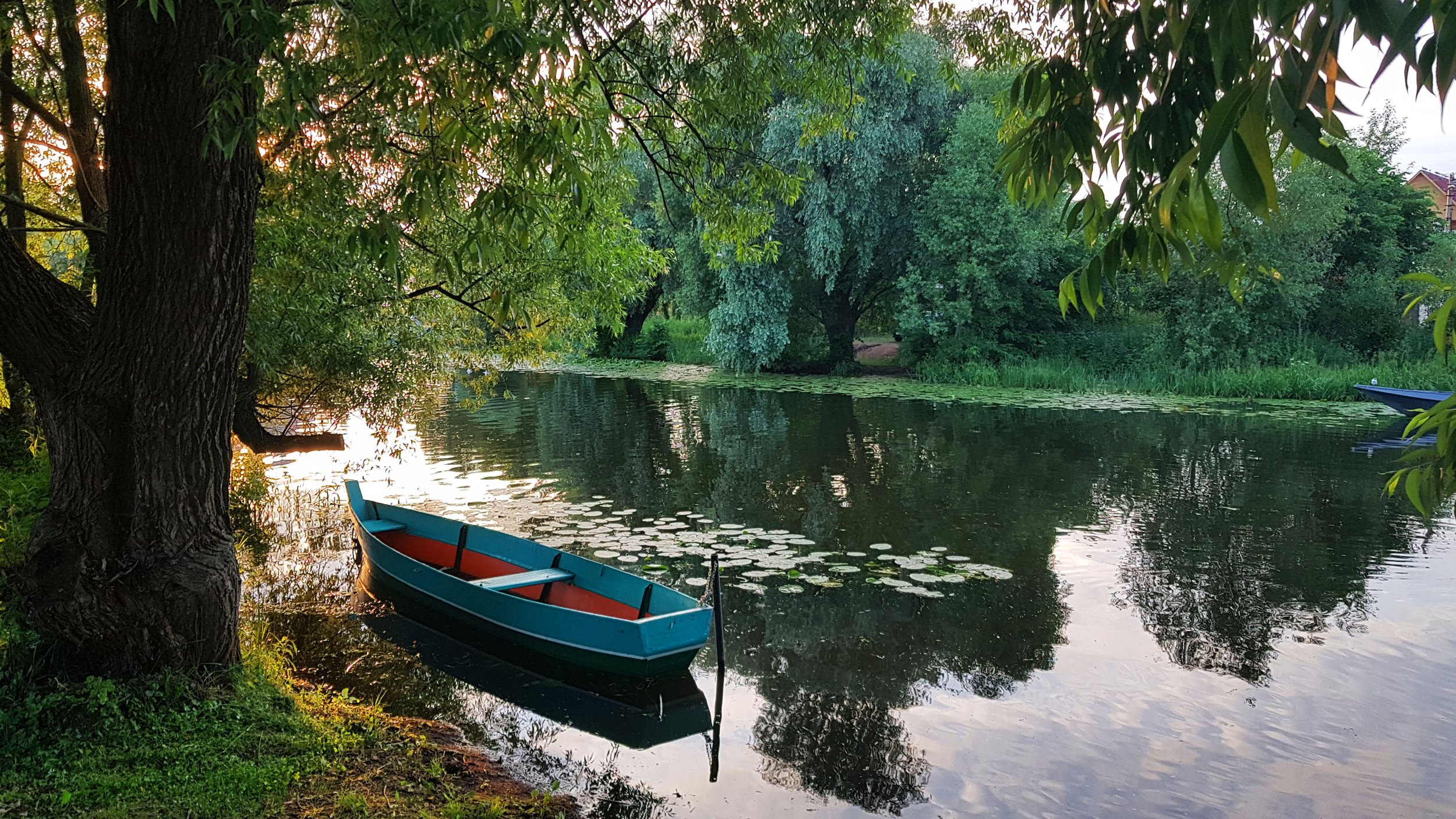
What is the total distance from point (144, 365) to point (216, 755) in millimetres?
2015

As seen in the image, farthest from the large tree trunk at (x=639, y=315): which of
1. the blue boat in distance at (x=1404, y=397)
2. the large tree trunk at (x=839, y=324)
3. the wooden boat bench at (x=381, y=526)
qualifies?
the wooden boat bench at (x=381, y=526)

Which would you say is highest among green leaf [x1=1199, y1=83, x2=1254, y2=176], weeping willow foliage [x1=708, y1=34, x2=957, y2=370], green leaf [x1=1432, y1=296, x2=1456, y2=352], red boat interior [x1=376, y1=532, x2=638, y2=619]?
weeping willow foliage [x1=708, y1=34, x2=957, y2=370]

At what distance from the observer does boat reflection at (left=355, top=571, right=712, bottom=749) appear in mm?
6273

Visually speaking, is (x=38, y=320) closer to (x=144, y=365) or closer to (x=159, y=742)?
(x=144, y=365)

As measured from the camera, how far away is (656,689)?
6.75 metres

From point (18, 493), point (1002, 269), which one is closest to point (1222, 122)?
point (18, 493)

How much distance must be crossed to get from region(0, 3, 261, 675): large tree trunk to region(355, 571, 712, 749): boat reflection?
222cm

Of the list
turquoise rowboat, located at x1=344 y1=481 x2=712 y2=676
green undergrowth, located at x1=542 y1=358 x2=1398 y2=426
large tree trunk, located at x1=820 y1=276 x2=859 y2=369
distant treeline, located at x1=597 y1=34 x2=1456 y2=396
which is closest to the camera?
turquoise rowboat, located at x1=344 y1=481 x2=712 y2=676

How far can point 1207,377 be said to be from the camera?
24.2 meters

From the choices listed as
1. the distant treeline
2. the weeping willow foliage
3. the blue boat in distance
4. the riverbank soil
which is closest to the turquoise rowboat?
the riverbank soil

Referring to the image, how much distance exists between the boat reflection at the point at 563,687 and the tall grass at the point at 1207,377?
20297 mm

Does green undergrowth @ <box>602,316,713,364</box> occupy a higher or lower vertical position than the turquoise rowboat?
higher

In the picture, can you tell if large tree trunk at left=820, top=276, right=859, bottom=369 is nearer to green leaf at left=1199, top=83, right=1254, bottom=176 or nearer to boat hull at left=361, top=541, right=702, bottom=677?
boat hull at left=361, top=541, right=702, bottom=677

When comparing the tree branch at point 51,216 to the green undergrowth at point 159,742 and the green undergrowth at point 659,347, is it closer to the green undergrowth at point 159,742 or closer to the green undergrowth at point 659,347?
the green undergrowth at point 159,742
